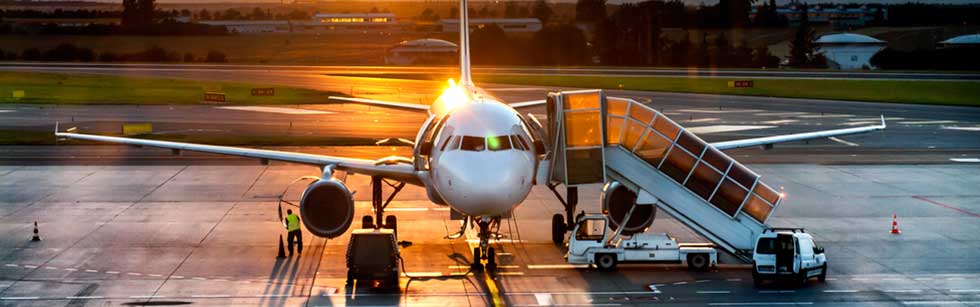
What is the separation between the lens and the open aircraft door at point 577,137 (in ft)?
105

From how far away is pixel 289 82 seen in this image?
12519cm

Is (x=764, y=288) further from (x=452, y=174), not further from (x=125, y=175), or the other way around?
(x=125, y=175)

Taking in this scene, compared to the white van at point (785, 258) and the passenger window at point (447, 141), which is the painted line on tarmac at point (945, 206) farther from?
the passenger window at point (447, 141)

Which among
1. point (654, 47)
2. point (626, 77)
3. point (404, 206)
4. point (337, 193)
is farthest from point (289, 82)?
point (337, 193)

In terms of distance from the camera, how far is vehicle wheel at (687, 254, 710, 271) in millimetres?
32219

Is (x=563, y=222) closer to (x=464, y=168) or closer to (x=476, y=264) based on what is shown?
(x=476, y=264)

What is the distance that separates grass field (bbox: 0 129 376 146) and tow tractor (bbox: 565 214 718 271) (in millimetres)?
33729

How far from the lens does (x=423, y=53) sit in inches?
7072

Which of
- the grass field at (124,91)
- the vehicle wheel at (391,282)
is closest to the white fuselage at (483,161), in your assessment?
the vehicle wheel at (391,282)

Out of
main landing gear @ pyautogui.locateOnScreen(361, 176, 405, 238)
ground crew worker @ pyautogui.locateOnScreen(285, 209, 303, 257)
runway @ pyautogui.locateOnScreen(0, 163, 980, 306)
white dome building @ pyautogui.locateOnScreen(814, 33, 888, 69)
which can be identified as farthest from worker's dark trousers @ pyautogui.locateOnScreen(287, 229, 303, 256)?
white dome building @ pyautogui.locateOnScreen(814, 33, 888, 69)

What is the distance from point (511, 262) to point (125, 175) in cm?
2494

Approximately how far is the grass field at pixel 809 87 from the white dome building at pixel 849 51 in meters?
44.9

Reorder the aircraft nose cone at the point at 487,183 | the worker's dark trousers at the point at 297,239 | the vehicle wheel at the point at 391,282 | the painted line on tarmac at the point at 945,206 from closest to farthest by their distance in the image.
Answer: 1. the aircraft nose cone at the point at 487,183
2. the vehicle wheel at the point at 391,282
3. the worker's dark trousers at the point at 297,239
4. the painted line on tarmac at the point at 945,206

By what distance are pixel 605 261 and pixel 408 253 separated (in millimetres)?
6192
